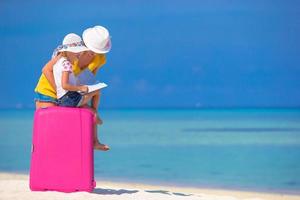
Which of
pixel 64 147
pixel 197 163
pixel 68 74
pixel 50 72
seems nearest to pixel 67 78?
pixel 68 74

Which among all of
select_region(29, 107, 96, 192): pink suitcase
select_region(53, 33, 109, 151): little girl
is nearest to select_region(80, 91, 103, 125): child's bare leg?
select_region(53, 33, 109, 151): little girl

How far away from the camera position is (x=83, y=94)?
3.69m

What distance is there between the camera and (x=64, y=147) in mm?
3598

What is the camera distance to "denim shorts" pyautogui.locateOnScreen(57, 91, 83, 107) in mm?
3705

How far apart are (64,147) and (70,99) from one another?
0.23 meters

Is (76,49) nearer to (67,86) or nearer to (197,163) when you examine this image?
(67,86)

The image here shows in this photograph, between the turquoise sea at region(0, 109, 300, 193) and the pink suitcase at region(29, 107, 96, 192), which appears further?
the turquoise sea at region(0, 109, 300, 193)

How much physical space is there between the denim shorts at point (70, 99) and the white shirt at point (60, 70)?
0.05ft

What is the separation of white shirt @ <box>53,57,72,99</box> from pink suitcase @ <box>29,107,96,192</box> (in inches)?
5.5

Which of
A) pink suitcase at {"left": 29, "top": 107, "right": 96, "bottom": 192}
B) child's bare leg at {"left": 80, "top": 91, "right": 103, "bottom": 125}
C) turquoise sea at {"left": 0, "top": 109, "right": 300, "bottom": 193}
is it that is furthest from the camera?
turquoise sea at {"left": 0, "top": 109, "right": 300, "bottom": 193}

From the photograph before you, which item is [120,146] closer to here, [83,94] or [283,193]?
[283,193]

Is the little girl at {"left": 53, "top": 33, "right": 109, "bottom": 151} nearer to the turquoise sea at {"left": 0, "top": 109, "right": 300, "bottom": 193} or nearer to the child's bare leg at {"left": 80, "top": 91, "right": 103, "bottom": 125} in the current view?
the child's bare leg at {"left": 80, "top": 91, "right": 103, "bottom": 125}

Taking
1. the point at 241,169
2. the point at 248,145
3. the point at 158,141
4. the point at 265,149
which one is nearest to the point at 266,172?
the point at 241,169

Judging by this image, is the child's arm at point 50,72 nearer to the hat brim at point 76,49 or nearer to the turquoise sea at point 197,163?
the hat brim at point 76,49
